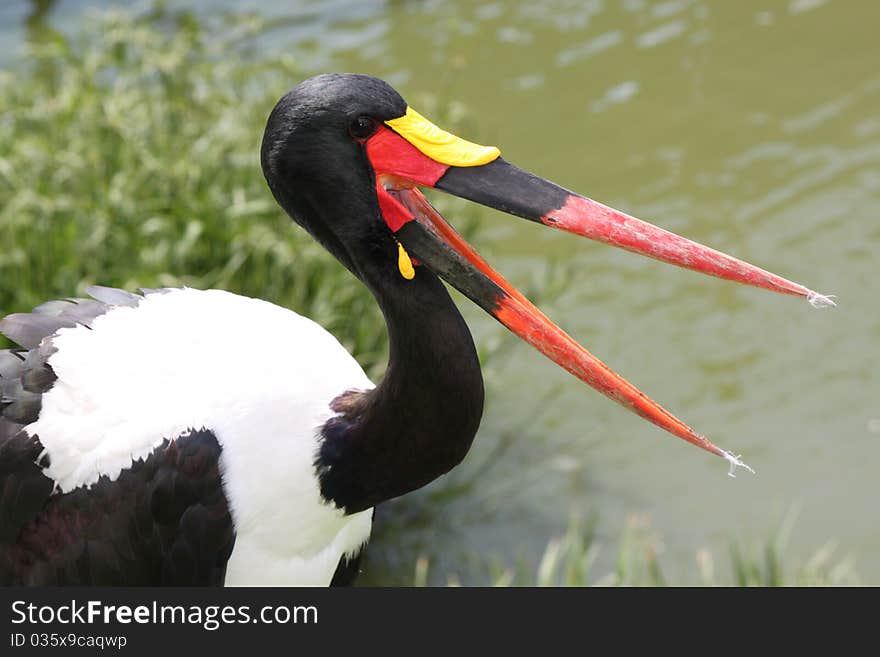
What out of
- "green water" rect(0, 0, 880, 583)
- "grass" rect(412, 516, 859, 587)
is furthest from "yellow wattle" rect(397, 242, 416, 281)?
"green water" rect(0, 0, 880, 583)

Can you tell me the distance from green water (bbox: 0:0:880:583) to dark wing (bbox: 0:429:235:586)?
5.31 ft

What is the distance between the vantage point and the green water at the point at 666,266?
4.55 m

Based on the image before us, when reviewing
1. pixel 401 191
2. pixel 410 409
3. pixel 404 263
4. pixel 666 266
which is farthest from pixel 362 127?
pixel 666 266

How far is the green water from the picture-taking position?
14.9 ft

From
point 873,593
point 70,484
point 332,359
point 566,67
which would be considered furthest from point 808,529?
point 566,67

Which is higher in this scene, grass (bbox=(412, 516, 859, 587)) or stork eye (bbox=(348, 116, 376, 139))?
stork eye (bbox=(348, 116, 376, 139))

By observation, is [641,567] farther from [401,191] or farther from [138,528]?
[401,191]

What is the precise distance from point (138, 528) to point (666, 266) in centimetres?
363

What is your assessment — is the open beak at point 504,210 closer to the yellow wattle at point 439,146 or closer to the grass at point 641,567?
the yellow wattle at point 439,146

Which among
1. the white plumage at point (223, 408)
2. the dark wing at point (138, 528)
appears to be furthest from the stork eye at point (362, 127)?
the dark wing at point (138, 528)

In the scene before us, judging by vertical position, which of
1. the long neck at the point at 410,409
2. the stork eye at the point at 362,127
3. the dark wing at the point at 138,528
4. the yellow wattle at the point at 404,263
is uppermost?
the stork eye at the point at 362,127

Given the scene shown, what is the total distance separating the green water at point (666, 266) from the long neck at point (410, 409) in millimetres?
1720

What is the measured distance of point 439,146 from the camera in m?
2.28

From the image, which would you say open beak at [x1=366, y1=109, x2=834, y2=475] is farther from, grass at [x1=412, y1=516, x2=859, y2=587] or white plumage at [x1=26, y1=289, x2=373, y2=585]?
grass at [x1=412, y1=516, x2=859, y2=587]
